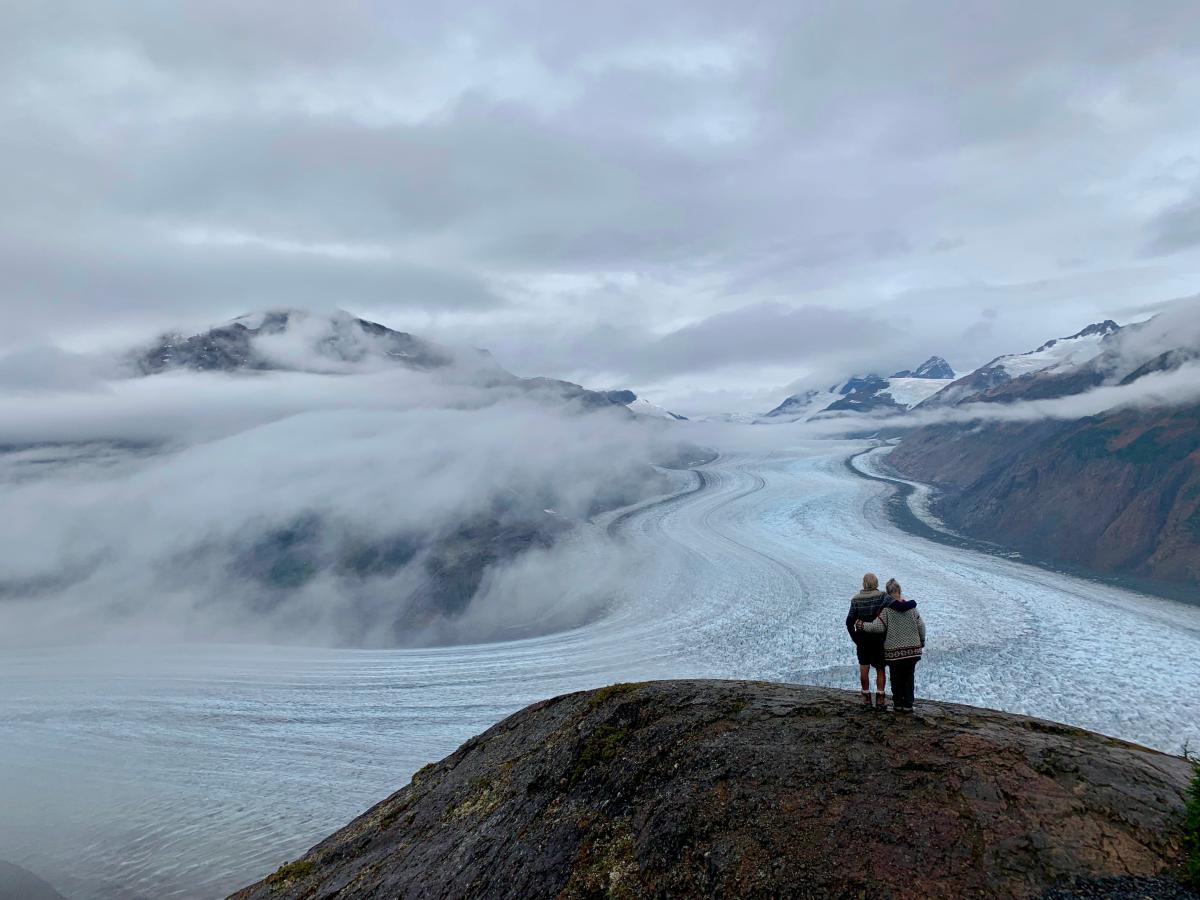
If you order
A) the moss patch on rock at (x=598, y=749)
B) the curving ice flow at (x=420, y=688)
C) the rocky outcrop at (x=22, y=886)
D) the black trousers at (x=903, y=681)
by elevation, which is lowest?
the rocky outcrop at (x=22, y=886)

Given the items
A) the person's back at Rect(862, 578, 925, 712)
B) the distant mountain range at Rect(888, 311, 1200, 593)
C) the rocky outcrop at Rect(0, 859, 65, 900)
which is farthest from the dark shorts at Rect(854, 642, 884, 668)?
the distant mountain range at Rect(888, 311, 1200, 593)

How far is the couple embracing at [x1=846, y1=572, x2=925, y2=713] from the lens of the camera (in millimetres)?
13258

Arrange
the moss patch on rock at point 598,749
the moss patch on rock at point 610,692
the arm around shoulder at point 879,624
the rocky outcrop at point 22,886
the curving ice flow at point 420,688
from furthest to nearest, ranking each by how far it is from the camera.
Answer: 1. the curving ice flow at point 420,688
2. the rocky outcrop at point 22,886
3. the moss patch on rock at point 610,692
4. the moss patch on rock at point 598,749
5. the arm around shoulder at point 879,624

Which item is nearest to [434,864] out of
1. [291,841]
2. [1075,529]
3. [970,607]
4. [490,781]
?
[490,781]

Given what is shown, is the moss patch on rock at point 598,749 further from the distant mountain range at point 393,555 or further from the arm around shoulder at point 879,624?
the distant mountain range at point 393,555

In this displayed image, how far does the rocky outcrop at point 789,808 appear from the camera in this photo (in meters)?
10.9

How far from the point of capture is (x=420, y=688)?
64000mm

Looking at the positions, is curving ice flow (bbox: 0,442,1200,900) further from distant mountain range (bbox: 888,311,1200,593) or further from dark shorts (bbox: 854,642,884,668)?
dark shorts (bbox: 854,642,884,668)

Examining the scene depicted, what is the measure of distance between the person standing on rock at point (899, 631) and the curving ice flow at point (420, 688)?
38.5m

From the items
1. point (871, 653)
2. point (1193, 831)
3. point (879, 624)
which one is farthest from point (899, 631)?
point (1193, 831)

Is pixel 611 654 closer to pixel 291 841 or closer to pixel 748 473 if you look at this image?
pixel 291 841

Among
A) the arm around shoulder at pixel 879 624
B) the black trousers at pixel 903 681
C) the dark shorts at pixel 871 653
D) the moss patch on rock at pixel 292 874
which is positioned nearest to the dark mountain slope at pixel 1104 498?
the black trousers at pixel 903 681

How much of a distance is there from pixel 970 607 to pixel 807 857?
6405cm

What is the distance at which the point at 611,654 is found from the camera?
7006 centimetres
